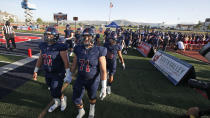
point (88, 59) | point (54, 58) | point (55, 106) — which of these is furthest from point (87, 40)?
point (55, 106)

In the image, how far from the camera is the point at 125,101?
4.23 m

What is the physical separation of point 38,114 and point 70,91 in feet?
4.80

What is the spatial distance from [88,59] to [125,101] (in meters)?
2.40

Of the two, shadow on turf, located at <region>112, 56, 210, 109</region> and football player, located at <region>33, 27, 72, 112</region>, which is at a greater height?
football player, located at <region>33, 27, 72, 112</region>

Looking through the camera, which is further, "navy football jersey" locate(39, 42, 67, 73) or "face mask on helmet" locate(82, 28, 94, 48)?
"navy football jersey" locate(39, 42, 67, 73)

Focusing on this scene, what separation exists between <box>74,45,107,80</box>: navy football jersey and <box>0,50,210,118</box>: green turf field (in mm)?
1471

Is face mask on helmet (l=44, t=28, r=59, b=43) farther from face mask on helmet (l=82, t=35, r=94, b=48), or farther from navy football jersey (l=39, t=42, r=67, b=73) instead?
face mask on helmet (l=82, t=35, r=94, b=48)

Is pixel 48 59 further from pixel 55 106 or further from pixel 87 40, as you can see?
pixel 55 106

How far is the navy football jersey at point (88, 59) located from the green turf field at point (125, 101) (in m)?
1.47

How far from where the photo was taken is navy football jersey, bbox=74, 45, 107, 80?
8.88 feet

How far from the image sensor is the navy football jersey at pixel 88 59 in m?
2.71

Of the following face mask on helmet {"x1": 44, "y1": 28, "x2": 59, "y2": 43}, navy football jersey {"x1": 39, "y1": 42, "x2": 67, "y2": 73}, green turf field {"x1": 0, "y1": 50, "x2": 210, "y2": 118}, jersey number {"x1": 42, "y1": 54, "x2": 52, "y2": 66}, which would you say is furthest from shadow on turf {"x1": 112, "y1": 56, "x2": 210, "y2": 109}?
face mask on helmet {"x1": 44, "y1": 28, "x2": 59, "y2": 43}

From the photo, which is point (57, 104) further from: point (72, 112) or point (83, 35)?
point (83, 35)

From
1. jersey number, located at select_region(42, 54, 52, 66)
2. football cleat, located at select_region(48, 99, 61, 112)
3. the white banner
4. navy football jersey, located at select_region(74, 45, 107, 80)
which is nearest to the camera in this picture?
navy football jersey, located at select_region(74, 45, 107, 80)
